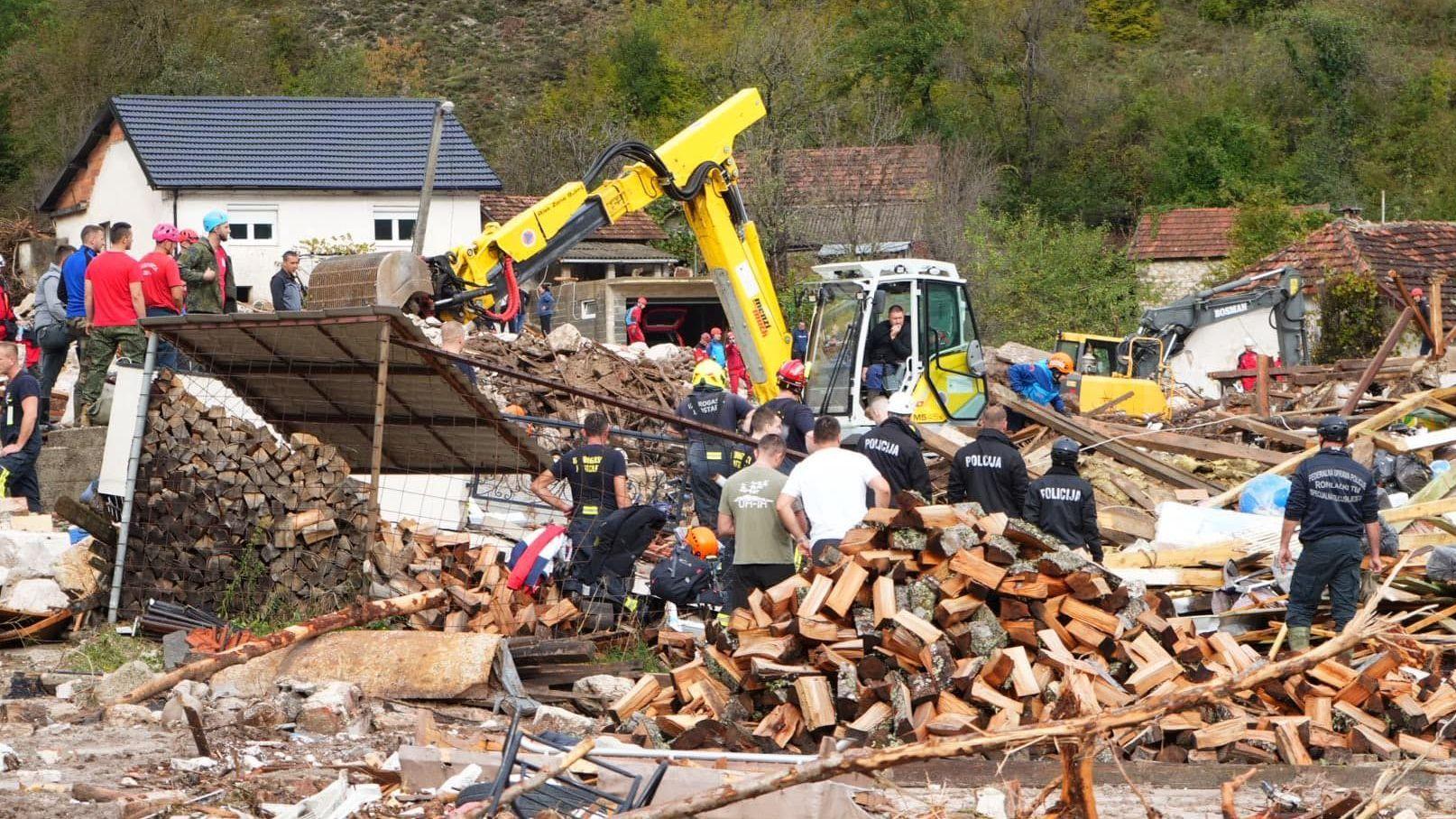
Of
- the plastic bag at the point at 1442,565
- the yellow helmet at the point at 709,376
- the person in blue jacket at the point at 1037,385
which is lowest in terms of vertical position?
the plastic bag at the point at 1442,565

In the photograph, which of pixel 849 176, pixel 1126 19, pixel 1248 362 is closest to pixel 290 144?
pixel 849 176

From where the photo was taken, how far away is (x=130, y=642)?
981 cm

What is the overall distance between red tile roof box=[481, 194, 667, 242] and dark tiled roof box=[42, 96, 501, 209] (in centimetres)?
204

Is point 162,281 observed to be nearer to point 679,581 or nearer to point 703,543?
point 703,543

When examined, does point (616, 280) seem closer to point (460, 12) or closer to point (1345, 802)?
point (1345, 802)

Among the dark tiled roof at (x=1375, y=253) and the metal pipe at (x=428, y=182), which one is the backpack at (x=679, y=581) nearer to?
the metal pipe at (x=428, y=182)

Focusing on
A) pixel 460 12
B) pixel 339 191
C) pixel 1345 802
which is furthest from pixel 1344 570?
pixel 460 12

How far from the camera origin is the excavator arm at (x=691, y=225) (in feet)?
48.9

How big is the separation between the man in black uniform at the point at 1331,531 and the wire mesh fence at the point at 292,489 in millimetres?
4211

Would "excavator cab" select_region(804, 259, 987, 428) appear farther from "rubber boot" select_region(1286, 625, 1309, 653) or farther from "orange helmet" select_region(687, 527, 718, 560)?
"rubber boot" select_region(1286, 625, 1309, 653)

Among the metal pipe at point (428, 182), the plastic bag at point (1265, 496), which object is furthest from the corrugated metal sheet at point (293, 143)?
the plastic bag at point (1265, 496)

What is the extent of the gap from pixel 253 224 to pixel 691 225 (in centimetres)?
2437

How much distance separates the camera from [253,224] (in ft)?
125

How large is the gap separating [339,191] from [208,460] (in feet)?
95.4
